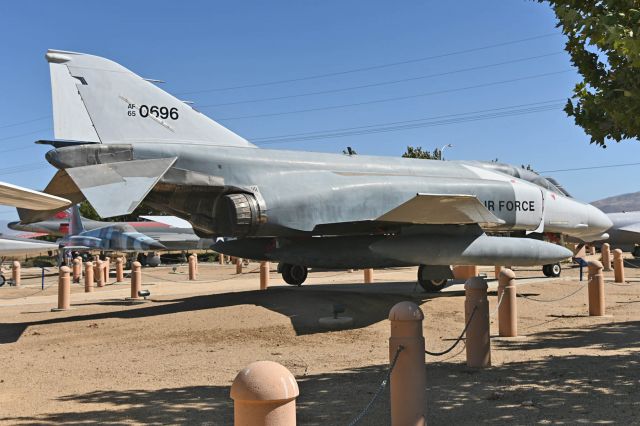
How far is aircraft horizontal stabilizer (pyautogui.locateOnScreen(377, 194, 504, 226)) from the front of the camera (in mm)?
11500

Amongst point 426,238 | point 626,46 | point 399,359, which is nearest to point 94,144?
point 426,238

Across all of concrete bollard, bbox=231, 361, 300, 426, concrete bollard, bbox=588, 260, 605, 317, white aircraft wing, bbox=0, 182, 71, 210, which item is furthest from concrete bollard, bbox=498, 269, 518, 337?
→ concrete bollard, bbox=231, 361, 300, 426

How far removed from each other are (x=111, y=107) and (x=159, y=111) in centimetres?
91

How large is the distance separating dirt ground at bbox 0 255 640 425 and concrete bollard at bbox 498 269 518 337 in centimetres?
35

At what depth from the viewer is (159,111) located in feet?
38.3

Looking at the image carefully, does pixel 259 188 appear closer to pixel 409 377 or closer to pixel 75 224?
pixel 409 377

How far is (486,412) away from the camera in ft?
17.2

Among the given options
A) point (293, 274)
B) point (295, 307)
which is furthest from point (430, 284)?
point (295, 307)

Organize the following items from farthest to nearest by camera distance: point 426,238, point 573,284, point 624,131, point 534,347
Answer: point 573,284
point 426,238
point 534,347
point 624,131

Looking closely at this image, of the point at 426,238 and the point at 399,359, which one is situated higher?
the point at 426,238

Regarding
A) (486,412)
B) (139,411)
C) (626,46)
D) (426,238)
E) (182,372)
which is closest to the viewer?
(626,46)

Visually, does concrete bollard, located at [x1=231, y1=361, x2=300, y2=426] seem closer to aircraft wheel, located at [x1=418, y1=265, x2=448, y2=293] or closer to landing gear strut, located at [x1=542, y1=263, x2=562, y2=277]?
aircraft wheel, located at [x1=418, y1=265, x2=448, y2=293]

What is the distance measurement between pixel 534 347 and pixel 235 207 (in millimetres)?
5816

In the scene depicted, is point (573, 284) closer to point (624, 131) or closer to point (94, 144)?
point (624, 131)
